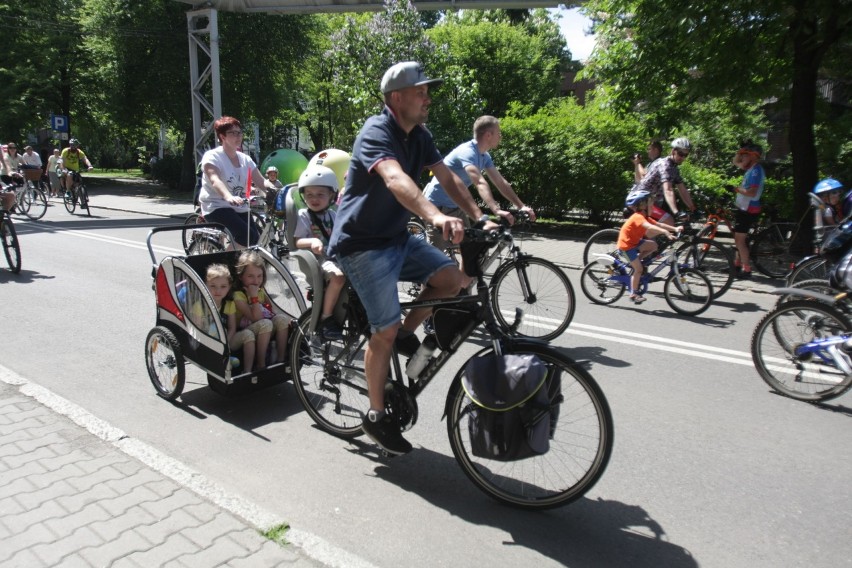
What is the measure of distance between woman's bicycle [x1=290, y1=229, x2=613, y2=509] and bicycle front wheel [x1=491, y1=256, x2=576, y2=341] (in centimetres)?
208

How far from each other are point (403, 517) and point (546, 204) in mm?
12507

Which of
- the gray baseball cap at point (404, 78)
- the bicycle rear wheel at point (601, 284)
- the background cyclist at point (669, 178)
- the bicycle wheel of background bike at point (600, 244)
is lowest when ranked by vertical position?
the bicycle rear wheel at point (601, 284)

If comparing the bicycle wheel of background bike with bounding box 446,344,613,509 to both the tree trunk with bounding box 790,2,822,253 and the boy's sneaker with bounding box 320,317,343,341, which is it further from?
the tree trunk with bounding box 790,2,822,253

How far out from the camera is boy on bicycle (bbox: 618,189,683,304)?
24.5 ft

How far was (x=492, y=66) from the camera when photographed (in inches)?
1127

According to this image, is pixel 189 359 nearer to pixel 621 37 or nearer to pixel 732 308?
pixel 732 308

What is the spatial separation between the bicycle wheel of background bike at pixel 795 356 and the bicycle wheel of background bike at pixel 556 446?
2.46 metres

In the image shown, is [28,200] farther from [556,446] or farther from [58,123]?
[556,446]

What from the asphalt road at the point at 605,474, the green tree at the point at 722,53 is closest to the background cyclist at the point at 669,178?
the green tree at the point at 722,53

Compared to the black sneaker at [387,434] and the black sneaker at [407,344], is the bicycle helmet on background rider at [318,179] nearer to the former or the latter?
the black sneaker at [407,344]

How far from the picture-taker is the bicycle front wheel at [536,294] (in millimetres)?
5840

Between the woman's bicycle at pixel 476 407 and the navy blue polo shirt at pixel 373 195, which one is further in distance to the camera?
the navy blue polo shirt at pixel 373 195

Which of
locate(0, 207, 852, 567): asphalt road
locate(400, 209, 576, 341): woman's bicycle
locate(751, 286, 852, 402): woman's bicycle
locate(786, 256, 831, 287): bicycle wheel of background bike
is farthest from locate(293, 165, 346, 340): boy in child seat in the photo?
locate(786, 256, 831, 287): bicycle wheel of background bike

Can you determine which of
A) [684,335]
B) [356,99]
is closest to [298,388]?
[684,335]
